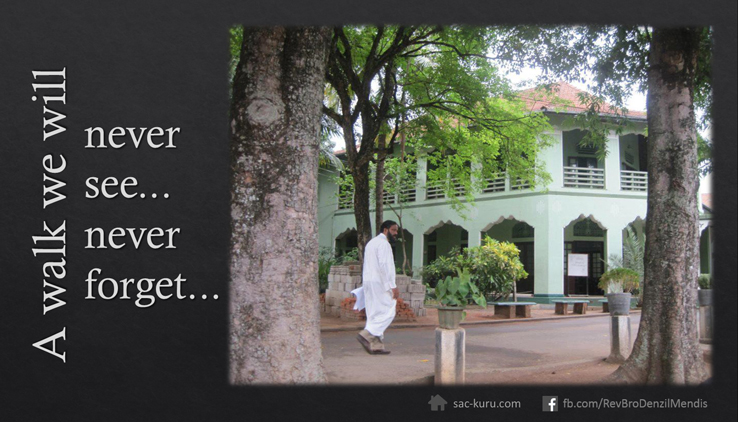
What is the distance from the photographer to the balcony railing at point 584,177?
18250 millimetres

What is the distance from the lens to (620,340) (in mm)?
6770

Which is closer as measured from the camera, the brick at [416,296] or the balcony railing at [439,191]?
the brick at [416,296]

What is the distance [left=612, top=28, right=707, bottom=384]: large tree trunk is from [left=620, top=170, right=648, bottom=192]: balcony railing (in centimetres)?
1430

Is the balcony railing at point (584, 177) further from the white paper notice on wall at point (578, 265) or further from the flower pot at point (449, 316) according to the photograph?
the flower pot at point (449, 316)

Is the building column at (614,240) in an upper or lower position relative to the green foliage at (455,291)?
upper

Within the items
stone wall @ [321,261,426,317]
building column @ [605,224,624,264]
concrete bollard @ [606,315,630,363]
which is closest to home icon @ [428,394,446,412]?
concrete bollard @ [606,315,630,363]

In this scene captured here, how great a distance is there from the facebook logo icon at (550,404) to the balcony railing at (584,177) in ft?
48.8

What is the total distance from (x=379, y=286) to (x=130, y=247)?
12.0ft

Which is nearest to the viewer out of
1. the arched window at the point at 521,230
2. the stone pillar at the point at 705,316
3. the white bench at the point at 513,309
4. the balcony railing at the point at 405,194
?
the stone pillar at the point at 705,316

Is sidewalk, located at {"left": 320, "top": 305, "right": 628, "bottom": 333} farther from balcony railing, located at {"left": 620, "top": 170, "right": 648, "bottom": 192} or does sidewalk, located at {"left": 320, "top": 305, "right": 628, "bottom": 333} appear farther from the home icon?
the home icon

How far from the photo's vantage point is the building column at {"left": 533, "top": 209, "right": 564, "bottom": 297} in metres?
17.8

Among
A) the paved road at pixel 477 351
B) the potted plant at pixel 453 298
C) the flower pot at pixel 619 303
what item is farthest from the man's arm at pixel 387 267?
the flower pot at pixel 619 303

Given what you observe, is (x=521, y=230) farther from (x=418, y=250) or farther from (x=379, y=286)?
(x=379, y=286)

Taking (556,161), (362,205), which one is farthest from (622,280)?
(362,205)
